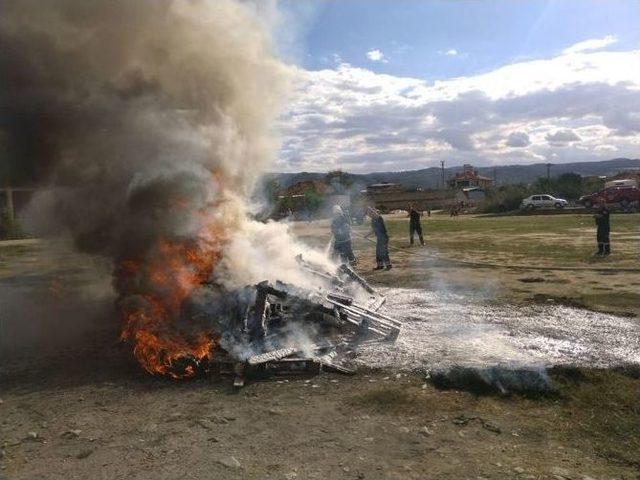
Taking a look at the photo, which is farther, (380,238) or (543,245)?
(543,245)

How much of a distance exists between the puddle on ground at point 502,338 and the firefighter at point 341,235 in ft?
17.1

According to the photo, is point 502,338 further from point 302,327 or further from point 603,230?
point 603,230

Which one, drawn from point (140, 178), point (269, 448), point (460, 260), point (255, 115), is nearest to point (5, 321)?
point (140, 178)

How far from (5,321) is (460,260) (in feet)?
42.2

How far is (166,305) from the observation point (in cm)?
814

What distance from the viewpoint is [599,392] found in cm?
563

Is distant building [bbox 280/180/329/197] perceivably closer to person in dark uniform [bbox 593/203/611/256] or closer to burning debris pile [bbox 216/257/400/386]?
person in dark uniform [bbox 593/203/611/256]

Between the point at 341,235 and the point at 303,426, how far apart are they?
10899 mm

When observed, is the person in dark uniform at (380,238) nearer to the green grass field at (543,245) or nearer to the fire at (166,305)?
the green grass field at (543,245)

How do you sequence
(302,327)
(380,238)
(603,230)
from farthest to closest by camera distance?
(603,230) → (380,238) → (302,327)

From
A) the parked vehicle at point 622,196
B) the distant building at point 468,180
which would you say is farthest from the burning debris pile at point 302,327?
the distant building at point 468,180

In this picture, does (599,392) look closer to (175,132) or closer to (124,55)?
(175,132)

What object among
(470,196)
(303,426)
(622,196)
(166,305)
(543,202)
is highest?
(470,196)

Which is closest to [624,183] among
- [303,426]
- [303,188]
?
[303,188]
